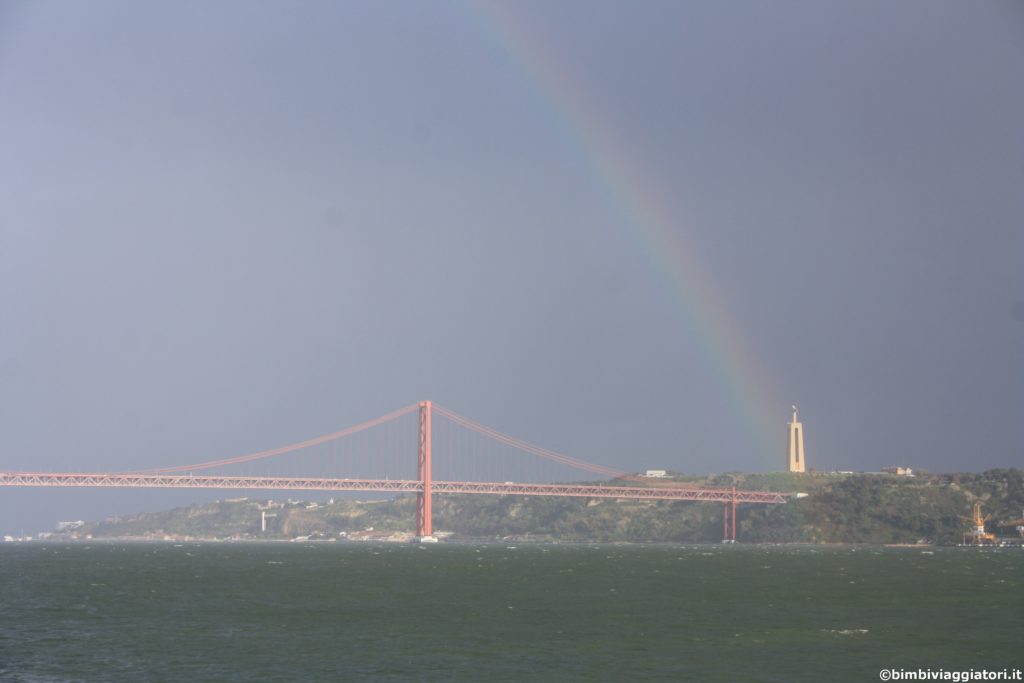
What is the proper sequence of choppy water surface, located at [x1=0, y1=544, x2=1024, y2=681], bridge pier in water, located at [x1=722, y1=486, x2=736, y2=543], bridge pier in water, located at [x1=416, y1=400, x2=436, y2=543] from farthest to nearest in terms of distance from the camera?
bridge pier in water, located at [x1=722, y1=486, x2=736, y2=543] < bridge pier in water, located at [x1=416, y1=400, x2=436, y2=543] < choppy water surface, located at [x1=0, y1=544, x2=1024, y2=681]

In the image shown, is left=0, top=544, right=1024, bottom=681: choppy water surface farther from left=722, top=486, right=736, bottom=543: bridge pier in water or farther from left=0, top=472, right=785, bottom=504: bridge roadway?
left=722, top=486, right=736, bottom=543: bridge pier in water

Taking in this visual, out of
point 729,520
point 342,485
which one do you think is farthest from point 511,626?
point 729,520

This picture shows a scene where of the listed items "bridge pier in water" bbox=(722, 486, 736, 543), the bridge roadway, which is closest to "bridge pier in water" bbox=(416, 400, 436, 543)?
the bridge roadway

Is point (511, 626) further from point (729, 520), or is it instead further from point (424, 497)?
point (729, 520)

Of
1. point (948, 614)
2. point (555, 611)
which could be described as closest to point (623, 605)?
point (555, 611)

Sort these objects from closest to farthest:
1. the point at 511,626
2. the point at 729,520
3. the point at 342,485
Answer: the point at 511,626 < the point at 342,485 < the point at 729,520

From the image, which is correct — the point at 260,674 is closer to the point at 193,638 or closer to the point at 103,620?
the point at 193,638

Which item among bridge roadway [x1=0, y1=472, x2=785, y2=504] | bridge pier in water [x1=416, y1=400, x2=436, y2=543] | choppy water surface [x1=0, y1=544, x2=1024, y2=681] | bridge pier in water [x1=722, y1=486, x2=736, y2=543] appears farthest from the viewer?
bridge pier in water [x1=722, y1=486, x2=736, y2=543]

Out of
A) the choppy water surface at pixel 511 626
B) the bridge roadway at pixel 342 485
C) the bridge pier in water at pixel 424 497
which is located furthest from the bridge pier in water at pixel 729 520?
the choppy water surface at pixel 511 626

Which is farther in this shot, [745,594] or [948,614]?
[745,594]
